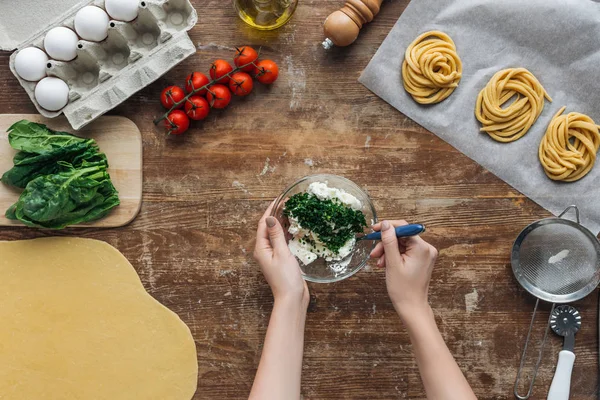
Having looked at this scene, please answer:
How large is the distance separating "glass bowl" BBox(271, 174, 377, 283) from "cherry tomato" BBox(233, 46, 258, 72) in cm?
53

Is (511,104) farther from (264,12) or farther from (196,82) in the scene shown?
(196,82)

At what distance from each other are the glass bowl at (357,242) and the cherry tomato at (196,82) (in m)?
0.56

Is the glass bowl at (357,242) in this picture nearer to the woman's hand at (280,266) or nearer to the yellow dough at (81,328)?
the woman's hand at (280,266)

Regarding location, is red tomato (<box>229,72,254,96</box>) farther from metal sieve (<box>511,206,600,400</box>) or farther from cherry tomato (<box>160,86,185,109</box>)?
metal sieve (<box>511,206,600,400</box>)

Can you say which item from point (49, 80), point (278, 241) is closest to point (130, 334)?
point (278, 241)

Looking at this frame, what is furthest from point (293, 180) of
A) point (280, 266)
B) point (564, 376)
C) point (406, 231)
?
point (564, 376)

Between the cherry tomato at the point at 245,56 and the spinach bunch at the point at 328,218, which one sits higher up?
the cherry tomato at the point at 245,56

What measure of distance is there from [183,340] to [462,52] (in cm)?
170

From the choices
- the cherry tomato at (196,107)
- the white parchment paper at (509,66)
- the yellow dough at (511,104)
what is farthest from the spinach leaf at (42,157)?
the yellow dough at (511,104)

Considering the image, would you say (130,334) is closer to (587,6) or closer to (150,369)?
(150,369)

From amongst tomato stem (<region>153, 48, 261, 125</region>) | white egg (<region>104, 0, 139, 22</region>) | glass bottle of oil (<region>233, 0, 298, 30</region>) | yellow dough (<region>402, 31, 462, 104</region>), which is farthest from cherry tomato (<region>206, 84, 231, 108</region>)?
yellow dough (<region>402, 31, 462, 104</region>)

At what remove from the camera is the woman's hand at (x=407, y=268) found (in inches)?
→ 73.7

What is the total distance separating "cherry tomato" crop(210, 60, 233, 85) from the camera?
2172 mm

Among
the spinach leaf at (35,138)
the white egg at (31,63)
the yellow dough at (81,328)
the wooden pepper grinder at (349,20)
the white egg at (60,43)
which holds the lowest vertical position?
the yellow dough at (81,328)
